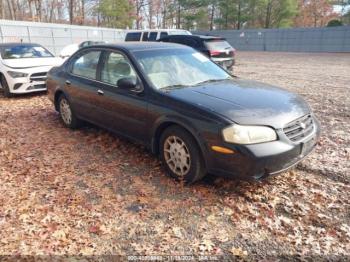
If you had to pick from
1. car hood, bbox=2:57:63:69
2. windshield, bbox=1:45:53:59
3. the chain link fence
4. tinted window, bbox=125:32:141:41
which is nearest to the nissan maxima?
car hood, bbox=2:57:63:69

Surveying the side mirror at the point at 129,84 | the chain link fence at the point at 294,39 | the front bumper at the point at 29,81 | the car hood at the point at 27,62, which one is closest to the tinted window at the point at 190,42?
the car hood at the point at 27,62

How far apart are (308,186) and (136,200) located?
2026mm

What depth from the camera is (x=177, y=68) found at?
13.8ft

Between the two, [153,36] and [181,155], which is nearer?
[181,155]

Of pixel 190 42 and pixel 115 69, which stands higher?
pixel 190 42

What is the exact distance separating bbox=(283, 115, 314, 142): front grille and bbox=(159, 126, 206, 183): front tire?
98 cm

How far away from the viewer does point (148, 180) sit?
371 cm

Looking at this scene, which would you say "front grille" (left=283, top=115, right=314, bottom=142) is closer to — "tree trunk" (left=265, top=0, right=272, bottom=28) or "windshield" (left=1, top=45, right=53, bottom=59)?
"windshield" (left=1, top=45, right=53, bottom=59)

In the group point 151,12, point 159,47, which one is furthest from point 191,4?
point 159,47

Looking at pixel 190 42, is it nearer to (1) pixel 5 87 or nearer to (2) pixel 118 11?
(1) pixel 5 87

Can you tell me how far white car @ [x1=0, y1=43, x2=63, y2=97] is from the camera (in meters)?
7.96

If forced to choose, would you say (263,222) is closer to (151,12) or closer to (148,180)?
(148,180)

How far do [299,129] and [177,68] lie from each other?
183 cm

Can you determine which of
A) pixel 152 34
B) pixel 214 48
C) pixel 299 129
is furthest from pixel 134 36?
pixel 299 129
